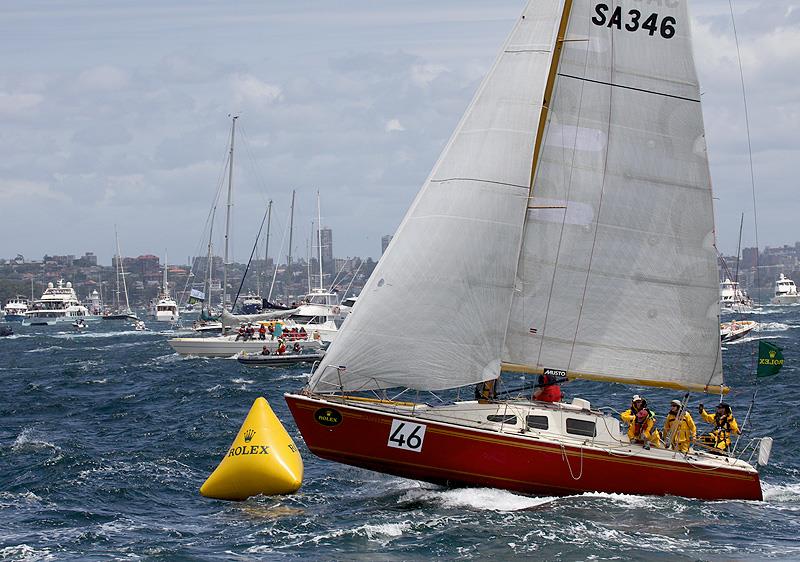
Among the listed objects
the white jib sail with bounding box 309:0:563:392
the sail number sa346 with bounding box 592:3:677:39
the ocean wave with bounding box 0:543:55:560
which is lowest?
the ocean wave with bounding box 0:543:55:560

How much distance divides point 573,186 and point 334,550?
8.11 m

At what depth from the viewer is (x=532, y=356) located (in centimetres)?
2172

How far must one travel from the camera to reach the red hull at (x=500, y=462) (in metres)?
20.5

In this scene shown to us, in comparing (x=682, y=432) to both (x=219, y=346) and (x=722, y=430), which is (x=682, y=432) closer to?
(x=722, y=430)

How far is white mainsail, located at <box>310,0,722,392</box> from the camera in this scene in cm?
2102

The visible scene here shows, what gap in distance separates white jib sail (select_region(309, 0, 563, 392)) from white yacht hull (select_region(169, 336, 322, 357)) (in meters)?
38.3

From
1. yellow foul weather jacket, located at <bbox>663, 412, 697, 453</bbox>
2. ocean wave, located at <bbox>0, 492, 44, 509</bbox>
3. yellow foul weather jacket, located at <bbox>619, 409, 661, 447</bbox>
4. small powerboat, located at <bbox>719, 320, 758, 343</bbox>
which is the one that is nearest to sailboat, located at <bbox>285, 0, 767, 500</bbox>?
yellow foul weather jacket, located at <bbox>619, 409, 661, 447</bbox>

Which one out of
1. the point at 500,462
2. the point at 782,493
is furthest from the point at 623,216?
the point at 782,493

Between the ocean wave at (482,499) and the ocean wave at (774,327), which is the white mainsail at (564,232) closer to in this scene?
the ocean wave at (482,499)

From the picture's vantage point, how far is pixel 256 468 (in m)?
21.2

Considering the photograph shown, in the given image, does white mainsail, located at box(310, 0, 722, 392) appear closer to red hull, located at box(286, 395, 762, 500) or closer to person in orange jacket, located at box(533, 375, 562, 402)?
person in orange jacket, located at box(533, 375, 562, 402)

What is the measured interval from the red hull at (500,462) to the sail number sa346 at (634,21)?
25.3 feet

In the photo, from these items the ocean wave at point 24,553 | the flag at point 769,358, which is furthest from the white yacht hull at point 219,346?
the ocean wave at point 24,553

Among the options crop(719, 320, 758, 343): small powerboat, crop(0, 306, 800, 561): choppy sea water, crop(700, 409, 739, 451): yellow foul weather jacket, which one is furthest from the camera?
crop(719, 320, 758, 343): small powerboat
